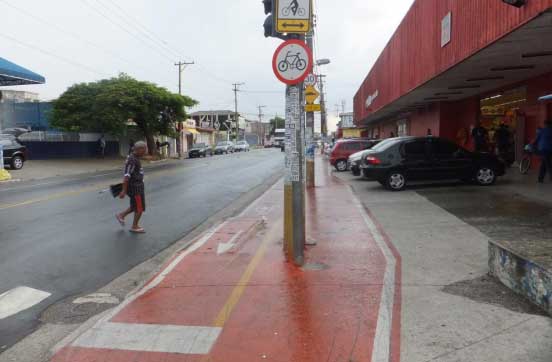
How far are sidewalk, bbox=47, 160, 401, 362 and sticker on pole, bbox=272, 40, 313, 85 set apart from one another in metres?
2.45

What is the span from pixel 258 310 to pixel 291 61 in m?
3.25

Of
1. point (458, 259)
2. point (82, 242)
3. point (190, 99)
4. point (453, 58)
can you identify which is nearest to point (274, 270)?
point (458, 259)

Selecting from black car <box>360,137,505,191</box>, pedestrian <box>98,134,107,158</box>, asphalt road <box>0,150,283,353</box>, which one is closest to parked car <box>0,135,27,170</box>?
asphalt road <box>0,150,283,353</box>

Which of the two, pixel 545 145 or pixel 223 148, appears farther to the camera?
pixel 223 148

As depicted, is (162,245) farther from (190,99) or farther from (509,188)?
(190,99)

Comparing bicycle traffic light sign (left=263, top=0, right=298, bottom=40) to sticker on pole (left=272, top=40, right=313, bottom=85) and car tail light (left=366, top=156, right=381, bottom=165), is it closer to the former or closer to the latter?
sticker on pole (left=272, top=40, right=313, bottom=85)

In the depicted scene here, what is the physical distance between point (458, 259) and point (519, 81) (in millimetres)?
12893

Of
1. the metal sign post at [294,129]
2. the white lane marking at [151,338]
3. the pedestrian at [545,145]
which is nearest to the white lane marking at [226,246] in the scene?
the metal sign post at [294,129]

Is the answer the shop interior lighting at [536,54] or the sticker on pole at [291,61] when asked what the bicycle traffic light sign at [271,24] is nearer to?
the sticker on pole at [291,61]

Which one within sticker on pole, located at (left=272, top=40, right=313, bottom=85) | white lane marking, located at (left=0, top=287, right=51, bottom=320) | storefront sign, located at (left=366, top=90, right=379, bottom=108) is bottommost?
white lane marking, located at (left=0, top=287, right=51, bottom=320)

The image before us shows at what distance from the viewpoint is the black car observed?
14.5 meters

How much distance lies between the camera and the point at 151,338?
440cm

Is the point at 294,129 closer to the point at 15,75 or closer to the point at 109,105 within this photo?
the point at 15,75

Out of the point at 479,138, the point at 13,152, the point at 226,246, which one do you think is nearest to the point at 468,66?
the point at 479,138
